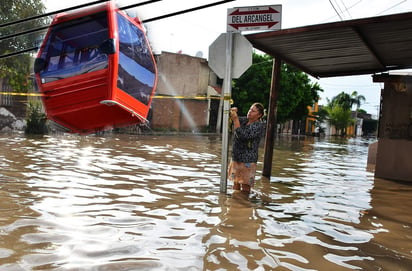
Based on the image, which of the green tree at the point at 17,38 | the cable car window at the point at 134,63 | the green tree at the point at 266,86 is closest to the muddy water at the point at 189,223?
the cable car window at the point at 134,63

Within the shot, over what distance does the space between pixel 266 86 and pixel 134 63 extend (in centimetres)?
3143

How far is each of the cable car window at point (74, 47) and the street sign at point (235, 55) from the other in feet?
9.09

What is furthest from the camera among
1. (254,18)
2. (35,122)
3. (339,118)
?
(339,118)

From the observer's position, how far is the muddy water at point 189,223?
11.4ft

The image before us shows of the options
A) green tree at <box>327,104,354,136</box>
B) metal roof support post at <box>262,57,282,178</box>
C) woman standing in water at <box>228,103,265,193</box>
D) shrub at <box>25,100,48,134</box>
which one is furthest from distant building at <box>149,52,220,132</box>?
green tree at <box>327,104,354,136</box>

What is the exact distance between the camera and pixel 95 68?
358 cm

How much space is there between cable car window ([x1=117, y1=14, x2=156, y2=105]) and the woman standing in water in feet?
8.59

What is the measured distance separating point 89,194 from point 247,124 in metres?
2.86

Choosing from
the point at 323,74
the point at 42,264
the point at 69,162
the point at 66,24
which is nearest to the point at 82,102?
the point at 66,24

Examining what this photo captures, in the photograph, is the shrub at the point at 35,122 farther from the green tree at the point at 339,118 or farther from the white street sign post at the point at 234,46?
the green tree at the point at 339,118

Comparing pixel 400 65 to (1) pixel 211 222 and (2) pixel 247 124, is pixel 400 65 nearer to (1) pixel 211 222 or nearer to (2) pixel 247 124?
(2) pixel 247 124

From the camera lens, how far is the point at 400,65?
30.5 ft

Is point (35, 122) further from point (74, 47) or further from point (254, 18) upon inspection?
point (74, 47)

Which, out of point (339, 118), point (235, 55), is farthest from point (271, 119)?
point (339, 118)
